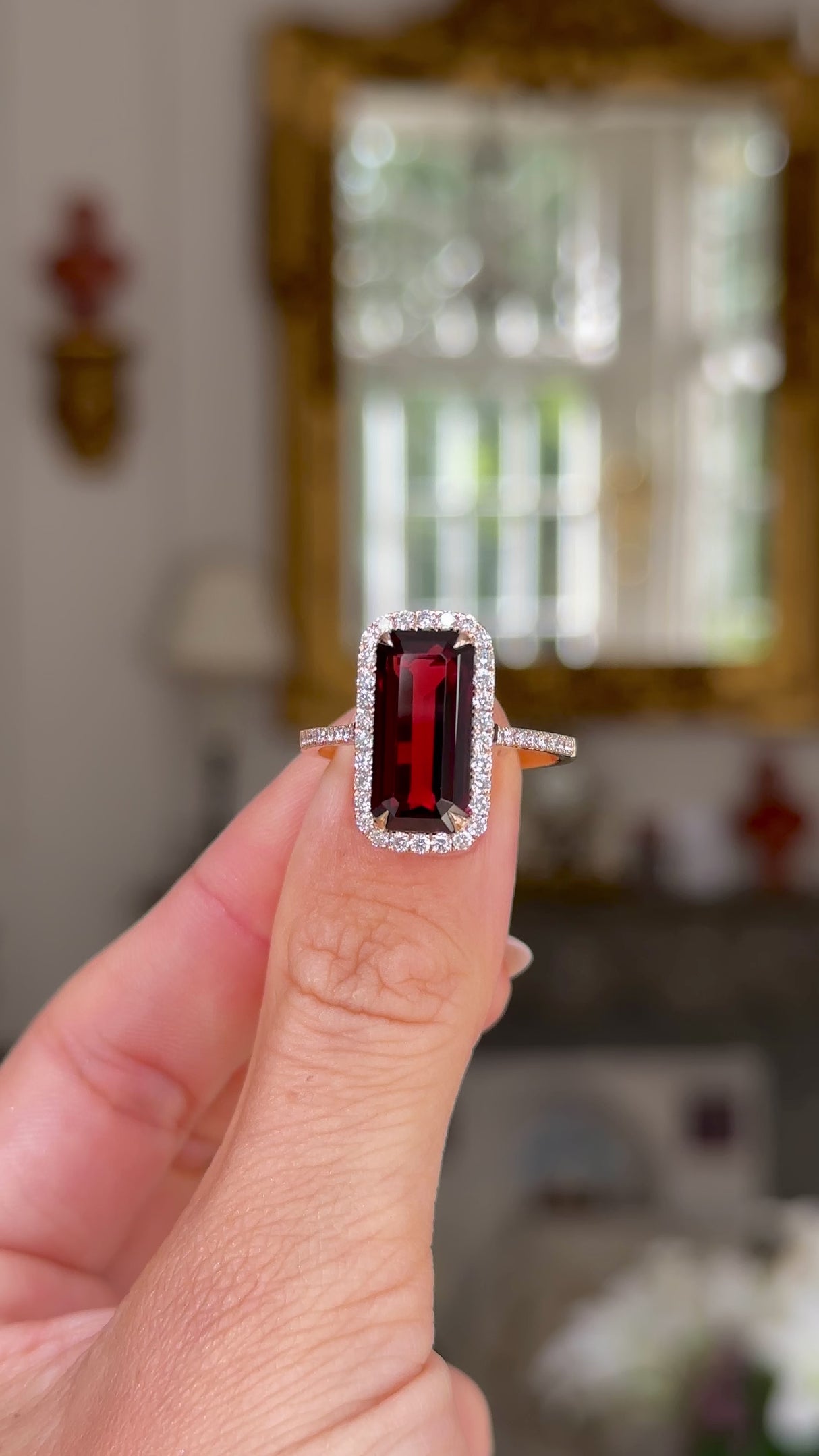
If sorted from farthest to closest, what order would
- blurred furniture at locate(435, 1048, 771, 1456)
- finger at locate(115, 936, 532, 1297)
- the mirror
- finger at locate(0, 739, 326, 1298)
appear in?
1. the mirror
2. blurred furniture at locate(435, 1048, 771, 1456)
3. finger at locate(115, 936, 532, 1297)
4. finger at locate(0, 739, 326, 1298)

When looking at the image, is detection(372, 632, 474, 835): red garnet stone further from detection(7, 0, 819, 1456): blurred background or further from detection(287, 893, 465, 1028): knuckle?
detection(7, 0, 819, 1456): blurred background

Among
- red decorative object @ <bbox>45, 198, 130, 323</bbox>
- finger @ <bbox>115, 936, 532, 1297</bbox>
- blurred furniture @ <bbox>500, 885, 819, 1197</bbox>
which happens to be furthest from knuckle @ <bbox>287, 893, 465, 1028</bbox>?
red decorative object @ <bbox>45, 198, 130, 323</bbox>

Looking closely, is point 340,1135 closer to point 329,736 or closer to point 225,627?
point 329,736

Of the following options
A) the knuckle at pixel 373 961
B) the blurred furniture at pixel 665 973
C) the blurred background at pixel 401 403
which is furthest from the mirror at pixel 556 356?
the knuckle at pixel 373 961

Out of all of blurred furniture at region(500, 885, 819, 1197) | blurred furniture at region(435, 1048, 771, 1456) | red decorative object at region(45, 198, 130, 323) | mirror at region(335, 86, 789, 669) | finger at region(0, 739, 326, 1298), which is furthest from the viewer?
mirror at region(335, 86, 789, 669)

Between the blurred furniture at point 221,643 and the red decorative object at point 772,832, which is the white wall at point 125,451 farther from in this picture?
the red decorative object at point 772,832
